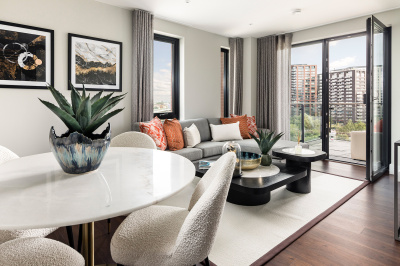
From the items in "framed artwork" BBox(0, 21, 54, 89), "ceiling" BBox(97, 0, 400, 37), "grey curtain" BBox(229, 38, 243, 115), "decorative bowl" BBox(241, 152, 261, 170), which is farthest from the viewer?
"grey curtain" BBox(229, 38, 243, 115)

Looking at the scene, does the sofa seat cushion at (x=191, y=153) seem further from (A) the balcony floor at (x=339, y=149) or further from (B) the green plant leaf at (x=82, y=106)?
(A) the balcony floor at (x=339, y=149)

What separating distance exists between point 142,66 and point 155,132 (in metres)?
1.07

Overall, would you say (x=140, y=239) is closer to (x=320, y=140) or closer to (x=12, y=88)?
(x=12, y=88)

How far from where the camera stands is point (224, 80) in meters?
5.48

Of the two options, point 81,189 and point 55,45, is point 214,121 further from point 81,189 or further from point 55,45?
point 81,189

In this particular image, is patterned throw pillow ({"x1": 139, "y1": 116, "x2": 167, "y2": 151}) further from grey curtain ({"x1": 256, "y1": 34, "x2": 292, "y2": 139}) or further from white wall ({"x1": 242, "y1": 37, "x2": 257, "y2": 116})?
grey curtain ({"x1": 256, "y1": 34, "x2": 292, "y2": 139})

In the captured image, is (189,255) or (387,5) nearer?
(189,255)

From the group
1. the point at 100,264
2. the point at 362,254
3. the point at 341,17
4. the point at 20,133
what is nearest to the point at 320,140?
the point at 341,17

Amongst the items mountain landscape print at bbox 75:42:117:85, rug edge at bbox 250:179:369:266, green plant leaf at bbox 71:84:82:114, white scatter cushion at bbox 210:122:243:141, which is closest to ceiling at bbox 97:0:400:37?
mountain landscape print at bbox 75:42:117:85

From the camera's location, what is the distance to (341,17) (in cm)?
425

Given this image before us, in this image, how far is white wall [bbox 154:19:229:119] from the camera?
15.0 feet

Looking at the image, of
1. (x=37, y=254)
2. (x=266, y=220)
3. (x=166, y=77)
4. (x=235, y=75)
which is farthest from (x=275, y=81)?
(x=37, y=254)

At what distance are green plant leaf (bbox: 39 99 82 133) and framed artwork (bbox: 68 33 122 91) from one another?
2.41 m

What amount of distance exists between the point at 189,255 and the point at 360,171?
3.99 meters
